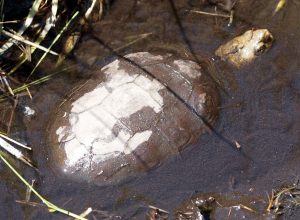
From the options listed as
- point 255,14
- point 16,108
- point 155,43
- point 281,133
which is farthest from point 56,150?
point 255,14

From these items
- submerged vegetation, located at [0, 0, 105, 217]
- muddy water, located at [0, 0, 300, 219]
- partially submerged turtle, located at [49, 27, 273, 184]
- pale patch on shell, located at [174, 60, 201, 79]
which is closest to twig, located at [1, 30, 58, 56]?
submerged vegetation, located at [0, 0, 105, 217]

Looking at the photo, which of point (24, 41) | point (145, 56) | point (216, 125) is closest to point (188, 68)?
point (145, 56)

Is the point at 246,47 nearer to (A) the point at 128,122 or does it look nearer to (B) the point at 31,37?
(A) the point at 128,122

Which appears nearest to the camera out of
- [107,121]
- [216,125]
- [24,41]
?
[107,121]

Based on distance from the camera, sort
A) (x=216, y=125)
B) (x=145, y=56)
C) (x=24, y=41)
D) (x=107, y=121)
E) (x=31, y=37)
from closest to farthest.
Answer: (x=107, y=121)
(x=216, y=125)
(x=145, y=56)
(x=24, y=41)
(x=31, y=37)

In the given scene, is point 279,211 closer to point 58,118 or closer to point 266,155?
point 266,155

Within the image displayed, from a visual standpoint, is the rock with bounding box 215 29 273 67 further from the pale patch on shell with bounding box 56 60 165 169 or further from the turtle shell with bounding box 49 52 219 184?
the pale patch on shell with bounding box 56 60 165 169

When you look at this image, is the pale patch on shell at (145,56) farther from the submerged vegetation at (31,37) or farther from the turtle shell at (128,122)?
the submerged vegetation at (31,37)

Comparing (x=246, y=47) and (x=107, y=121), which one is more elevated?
(x=246, y=47)
